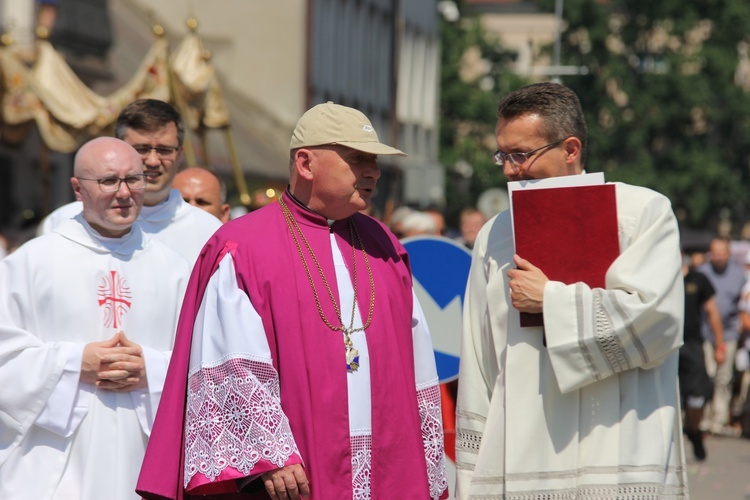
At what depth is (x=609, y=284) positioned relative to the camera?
4.73 meters

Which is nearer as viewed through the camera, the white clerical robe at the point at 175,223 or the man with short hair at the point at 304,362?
the man with short hair at the point at 304,362

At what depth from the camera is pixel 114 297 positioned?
5.68 meters

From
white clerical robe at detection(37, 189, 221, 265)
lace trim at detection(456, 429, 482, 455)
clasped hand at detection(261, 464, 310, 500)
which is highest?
white clerical robe at detection(37, 189, 221, 265)

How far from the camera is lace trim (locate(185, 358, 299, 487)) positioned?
4.66 m

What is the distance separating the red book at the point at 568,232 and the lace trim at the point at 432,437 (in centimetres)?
50

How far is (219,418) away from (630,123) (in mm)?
42097

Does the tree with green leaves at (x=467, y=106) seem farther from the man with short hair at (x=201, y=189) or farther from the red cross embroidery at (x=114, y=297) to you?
the red cross embroidery at (x=114, y=297)

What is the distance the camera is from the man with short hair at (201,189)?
7297 millimetres

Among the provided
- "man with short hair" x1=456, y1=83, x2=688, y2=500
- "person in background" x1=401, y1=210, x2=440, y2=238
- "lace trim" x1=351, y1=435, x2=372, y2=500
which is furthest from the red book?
"person in background" x1=401, y1=210, x2=440, y2=238

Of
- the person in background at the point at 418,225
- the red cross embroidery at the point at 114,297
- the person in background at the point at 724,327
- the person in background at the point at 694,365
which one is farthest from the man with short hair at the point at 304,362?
the person in background at the point at 724,327

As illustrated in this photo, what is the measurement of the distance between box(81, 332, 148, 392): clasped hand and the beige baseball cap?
1.12 m

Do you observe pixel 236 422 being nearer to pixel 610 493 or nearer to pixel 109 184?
pixel 610 493

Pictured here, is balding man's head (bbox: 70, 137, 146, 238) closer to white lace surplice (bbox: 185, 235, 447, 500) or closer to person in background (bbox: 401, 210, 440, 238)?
white lace surplice (bbox: 185, 235, 447, 500)

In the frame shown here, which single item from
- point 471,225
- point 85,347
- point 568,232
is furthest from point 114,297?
point 471,225
